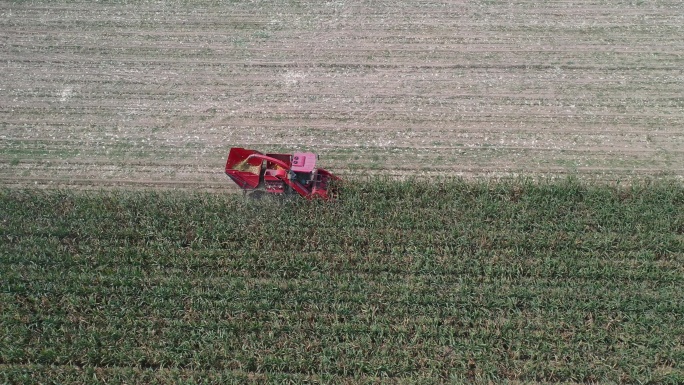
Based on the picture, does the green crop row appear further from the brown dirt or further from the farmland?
the brown dirt

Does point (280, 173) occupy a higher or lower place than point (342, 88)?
lower

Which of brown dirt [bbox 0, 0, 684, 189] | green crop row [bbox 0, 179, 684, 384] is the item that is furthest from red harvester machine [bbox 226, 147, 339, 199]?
brown dirt [bbox 0, 0, 684, 189]

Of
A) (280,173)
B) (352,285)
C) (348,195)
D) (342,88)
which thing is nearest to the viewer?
(352,285)

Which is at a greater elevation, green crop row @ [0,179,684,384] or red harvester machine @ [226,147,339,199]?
red harvester machine @ [226,147,339,199]

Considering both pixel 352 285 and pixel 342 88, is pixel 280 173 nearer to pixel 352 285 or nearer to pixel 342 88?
pixel 352 285

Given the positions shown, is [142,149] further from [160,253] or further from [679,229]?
[679,229]

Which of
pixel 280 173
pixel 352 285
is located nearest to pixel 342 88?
pixel 280 173

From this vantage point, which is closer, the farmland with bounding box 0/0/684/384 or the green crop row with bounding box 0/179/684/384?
the green crop row with bounding box 0/179/684/384
